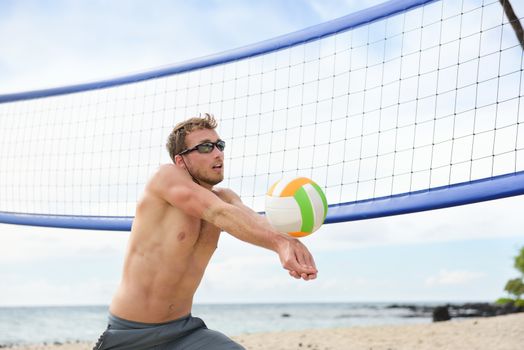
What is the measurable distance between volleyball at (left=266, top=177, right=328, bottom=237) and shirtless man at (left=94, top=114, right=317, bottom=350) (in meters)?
0.37

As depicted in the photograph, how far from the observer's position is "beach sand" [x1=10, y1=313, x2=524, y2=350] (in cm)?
809

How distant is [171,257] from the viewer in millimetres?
3395

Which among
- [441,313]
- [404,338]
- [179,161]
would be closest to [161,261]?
[179,161]

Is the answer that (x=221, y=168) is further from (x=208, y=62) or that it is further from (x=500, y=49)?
(x=208, y=62)

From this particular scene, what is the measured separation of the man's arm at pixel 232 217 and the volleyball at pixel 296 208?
10cm

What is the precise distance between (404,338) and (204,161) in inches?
251

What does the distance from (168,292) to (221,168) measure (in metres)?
0.68

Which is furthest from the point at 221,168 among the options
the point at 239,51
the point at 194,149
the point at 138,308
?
the point at 239,51

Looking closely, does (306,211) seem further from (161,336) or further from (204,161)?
(161,336)

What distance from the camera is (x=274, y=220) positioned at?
9.46 feet

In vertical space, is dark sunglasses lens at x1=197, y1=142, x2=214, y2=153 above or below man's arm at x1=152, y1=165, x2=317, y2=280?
above

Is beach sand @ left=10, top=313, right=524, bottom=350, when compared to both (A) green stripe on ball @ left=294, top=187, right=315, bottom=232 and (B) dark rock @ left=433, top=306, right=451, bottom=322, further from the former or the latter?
(B) dark rock @ left=433, top=306, right=451, bottom=322

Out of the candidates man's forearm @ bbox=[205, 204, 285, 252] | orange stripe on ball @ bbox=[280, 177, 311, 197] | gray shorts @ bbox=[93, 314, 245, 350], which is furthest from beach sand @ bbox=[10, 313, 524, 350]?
man's forearm @ bbox=[205, 204, 285, 252]

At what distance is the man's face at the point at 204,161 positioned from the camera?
3.26m
